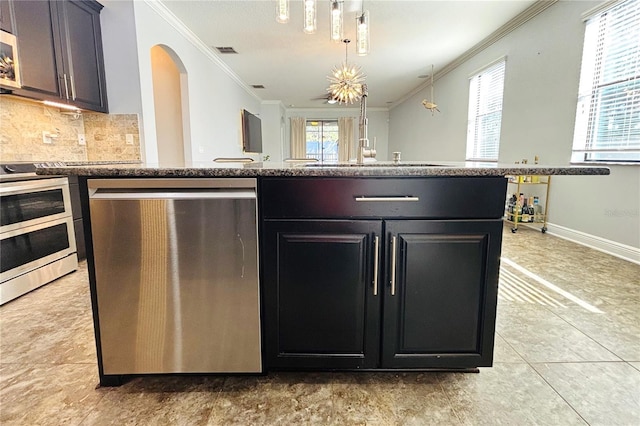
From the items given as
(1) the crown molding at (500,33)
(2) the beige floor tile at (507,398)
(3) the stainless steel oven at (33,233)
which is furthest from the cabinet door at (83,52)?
(1) the crown molding at (500,33)

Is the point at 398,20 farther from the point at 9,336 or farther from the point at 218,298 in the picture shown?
the point at 9,336

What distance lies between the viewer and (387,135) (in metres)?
11.2

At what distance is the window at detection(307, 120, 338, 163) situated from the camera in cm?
1120

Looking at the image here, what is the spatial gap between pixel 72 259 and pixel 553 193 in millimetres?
4814

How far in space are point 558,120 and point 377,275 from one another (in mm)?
3534

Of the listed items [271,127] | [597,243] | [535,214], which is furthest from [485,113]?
→ [271,127]

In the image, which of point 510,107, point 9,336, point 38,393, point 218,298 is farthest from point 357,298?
point 510,107

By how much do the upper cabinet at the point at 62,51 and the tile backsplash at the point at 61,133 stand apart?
9.9 inches

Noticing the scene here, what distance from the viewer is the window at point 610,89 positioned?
2781 millimetres

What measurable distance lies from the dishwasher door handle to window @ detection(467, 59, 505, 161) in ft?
14.8

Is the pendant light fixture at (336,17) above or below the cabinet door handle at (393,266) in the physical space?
above

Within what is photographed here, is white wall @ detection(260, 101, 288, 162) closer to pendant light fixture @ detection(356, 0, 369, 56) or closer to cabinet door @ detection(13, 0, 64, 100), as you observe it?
cabinet door @ detection(13, 0, 64, 100)

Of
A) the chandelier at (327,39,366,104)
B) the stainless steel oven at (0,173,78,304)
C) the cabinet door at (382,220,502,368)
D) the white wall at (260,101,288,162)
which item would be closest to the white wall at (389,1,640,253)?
the chandelier at (327,39,366,104)

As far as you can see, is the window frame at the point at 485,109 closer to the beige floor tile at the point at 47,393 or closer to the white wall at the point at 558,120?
the white wall at the point at 558,120
